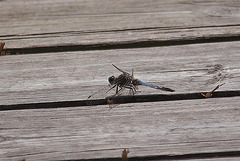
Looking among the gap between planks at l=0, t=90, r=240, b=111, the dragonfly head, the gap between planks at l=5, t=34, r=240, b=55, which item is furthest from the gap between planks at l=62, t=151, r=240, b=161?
the gap between planks at l=5, t=34, r=240, b=55

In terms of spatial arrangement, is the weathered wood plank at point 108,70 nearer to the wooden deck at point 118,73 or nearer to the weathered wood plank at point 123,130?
the wooden deck at point 118,73

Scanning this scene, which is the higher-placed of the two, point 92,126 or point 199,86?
point 199,86

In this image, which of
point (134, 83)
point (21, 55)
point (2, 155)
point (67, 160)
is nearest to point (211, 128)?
point (134, 83)

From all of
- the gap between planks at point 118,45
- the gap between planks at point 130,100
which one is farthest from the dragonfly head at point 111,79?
the gap between planks at point 118,45

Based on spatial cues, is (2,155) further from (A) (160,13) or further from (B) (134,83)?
(A) (160,13)

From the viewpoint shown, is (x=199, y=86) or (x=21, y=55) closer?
(x=199, y=86)

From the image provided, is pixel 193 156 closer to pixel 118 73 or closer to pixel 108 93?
pixel 108 93
